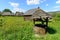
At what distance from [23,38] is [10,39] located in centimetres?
100

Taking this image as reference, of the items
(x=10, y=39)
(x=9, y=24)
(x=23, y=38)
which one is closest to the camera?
(x=23, y=38)

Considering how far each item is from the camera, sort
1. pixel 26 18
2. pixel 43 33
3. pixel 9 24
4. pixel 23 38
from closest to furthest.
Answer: pixel 23 38 < pixel 9 24 < pixel 43 33 < pixel 26 18

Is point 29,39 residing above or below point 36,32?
above

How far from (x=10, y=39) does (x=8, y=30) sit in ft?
12.6

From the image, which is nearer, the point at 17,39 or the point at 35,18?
the point at 17,39

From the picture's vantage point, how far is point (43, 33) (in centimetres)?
1581

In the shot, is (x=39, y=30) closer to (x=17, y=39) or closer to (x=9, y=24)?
(x=9, y=24)

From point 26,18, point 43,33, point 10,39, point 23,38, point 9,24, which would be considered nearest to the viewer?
point 23,38

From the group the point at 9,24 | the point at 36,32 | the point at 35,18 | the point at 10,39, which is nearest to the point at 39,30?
the point at 36,32

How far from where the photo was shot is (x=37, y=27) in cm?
1627

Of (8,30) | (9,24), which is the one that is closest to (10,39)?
(8,30)

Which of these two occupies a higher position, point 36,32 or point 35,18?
point 35,18

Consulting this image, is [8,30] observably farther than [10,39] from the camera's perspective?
Yes

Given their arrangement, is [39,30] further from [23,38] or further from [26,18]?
[26,18]
